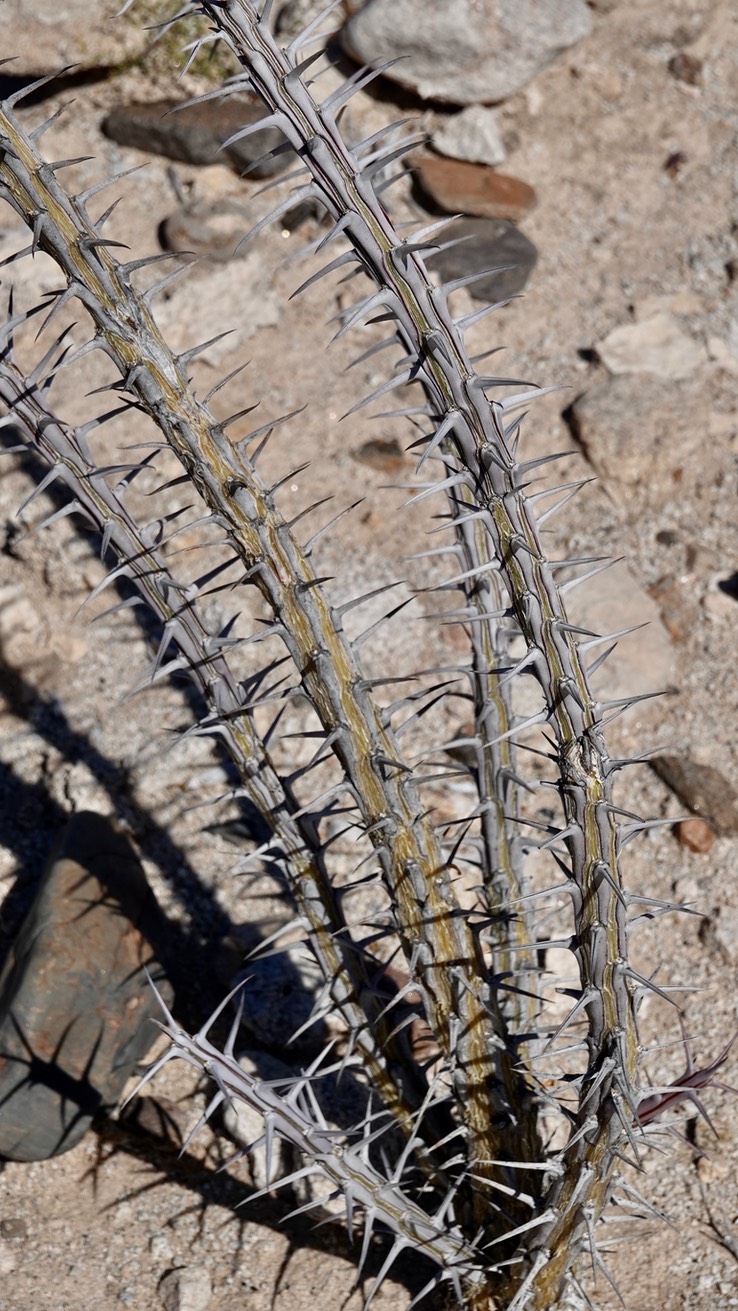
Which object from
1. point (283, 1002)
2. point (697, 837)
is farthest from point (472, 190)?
point (283, 1002)

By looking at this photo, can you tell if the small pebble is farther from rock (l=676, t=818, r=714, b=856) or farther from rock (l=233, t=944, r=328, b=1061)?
rock (l=676, t=818, r=714, b=856)

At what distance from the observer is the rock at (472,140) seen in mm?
4715

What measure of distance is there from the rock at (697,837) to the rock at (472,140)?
2.90m

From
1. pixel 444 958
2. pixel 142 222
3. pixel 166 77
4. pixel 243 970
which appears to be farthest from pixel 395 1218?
pixel 166 77

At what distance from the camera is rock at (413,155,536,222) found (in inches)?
178

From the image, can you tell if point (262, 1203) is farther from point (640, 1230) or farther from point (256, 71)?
point (256, 71)

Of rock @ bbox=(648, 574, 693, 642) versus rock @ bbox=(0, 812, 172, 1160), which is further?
rock @ bbox=(648, 574, 693, 642)

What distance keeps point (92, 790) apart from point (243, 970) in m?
0.70

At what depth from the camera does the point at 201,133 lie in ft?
15.1

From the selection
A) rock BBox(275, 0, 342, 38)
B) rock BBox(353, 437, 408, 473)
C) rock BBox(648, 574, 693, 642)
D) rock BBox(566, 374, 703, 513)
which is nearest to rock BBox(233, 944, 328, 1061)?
rock BBox(648, 574, 693, 642)

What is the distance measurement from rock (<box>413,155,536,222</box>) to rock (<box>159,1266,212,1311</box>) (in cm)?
Result: 361

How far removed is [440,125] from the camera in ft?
15.9

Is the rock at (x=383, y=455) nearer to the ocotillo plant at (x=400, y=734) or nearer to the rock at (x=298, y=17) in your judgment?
the ocotillo plant at (x=400, y=734)

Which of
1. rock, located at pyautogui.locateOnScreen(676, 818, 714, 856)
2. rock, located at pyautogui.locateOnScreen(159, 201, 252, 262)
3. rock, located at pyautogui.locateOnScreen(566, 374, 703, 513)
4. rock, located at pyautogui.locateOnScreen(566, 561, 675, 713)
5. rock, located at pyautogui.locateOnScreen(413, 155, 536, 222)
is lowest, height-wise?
rock, located at pyautogui.locateOnScreen(676, 818, 714, 856)
